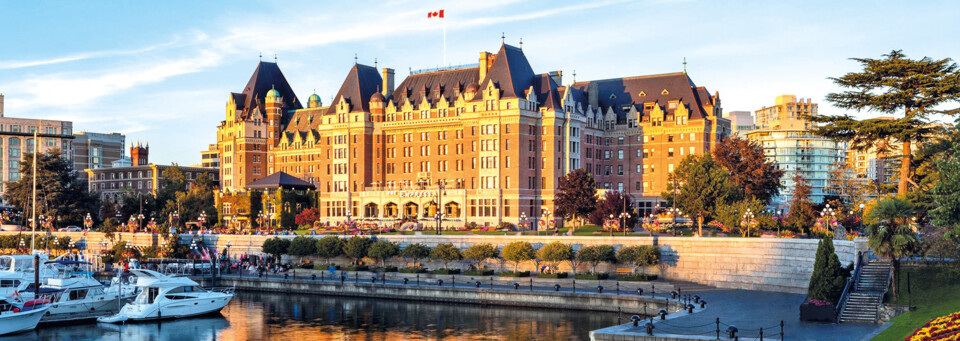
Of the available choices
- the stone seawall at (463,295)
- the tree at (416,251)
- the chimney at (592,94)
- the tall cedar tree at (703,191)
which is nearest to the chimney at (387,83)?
the chimney at (592,94)

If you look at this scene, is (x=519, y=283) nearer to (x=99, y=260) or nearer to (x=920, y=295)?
(x=920, y=295)

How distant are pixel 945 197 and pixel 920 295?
→ 5.42 metres

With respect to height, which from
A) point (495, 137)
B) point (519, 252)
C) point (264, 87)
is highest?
point (264, 87)

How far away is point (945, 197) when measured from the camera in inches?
2088

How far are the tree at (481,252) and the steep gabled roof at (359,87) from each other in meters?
54.8

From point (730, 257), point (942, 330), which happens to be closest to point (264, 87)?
point (730, 257)

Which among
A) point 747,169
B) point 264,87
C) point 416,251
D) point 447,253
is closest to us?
point 447,253

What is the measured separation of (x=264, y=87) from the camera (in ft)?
567

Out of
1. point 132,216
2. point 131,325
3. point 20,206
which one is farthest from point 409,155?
point 131,325

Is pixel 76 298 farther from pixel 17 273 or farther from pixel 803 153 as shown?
pixel 803 153

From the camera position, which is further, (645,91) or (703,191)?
(645,91)

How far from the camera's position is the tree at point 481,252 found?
83.8m

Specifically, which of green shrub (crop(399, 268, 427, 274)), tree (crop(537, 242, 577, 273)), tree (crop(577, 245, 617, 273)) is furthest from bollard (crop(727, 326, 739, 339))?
green shrub (crop(399, 268, 427, 274))

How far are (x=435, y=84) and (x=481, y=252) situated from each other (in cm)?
5204
